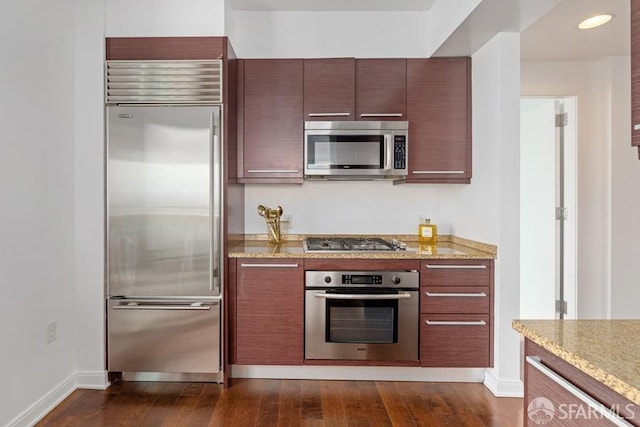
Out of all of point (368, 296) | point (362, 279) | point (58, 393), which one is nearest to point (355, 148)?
point (362, 279)

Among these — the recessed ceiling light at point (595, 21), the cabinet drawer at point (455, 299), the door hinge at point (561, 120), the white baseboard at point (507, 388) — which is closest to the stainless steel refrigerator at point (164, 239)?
the cabinet drawer at point (455, 299)

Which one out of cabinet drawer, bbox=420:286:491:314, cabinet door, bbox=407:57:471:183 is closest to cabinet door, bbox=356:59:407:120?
cabinet door, bbox=407:57:471:183

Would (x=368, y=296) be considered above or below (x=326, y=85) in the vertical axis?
below

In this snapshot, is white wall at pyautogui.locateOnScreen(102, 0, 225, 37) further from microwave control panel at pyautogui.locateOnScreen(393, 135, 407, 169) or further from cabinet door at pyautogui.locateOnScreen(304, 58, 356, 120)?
microwave control panel at pyautogui.locateOnScreen(393, 135, 407, 169)

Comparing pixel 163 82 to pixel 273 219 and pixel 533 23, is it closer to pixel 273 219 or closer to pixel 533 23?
pixel 273 219

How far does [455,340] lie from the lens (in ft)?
9.22

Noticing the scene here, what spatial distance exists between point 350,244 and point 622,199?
245 cm

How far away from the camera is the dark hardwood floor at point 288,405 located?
240 centimetres

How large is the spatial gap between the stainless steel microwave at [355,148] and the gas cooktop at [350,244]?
500mm

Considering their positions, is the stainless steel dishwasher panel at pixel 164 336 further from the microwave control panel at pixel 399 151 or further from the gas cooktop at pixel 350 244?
the microwave control panel at pixel 399 151

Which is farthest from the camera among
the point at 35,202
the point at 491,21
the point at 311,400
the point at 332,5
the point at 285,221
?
the point at 285,221

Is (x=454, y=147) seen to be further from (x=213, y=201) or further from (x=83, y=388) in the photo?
(x=83, y=388)

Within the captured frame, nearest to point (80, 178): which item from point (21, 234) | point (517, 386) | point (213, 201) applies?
point (21, 234)

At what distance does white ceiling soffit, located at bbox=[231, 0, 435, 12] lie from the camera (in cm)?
310
